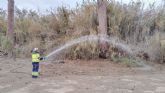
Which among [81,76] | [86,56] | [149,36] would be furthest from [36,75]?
[149,36]

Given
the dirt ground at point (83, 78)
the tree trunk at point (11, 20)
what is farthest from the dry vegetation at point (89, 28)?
the dirt ground at point (83, 78)

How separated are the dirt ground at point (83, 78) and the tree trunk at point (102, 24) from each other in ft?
2.20

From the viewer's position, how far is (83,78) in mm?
10656

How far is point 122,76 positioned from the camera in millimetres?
11227

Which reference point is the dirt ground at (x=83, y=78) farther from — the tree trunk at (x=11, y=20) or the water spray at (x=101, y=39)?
the tree trunk at (x=11, y=20)

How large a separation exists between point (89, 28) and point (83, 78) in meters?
5.16

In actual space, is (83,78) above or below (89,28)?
below

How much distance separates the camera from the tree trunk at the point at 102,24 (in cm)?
1471

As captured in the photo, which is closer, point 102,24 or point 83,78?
point 83,78

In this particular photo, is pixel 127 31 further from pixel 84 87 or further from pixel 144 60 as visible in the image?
pixel 84 87

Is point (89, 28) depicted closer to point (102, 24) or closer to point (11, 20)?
point (102, 24)

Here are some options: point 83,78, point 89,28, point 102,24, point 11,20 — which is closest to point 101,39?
point 102,24

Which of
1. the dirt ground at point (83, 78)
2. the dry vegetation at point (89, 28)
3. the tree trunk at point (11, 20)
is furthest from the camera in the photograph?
the tree trunk at point (11, 20)

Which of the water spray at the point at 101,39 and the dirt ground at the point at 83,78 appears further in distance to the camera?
the water spray at the point at 101,39
